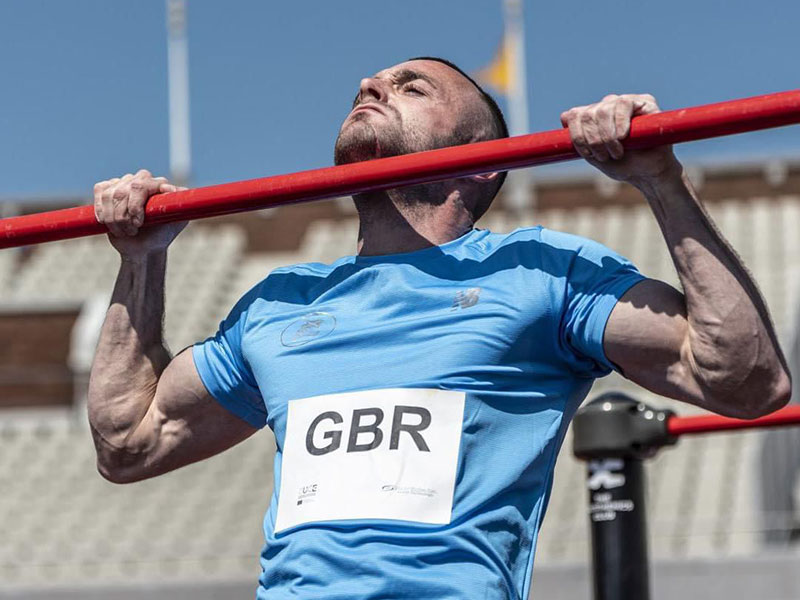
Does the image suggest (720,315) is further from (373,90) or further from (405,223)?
(373,90)

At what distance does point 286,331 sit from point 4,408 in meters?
10.5

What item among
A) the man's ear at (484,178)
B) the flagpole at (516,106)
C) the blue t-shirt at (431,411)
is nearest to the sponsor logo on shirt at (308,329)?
the blue t-shirt at (431,411)

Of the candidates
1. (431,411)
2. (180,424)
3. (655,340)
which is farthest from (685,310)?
(180,424)

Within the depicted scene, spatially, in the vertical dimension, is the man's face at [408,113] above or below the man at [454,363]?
above

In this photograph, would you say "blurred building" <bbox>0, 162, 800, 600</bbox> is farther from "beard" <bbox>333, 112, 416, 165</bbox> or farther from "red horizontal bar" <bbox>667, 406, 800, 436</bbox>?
"beard" <bbox>333, 112, 416, 165</bbox>

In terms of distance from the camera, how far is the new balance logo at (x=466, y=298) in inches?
67.2

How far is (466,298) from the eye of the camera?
1718mm

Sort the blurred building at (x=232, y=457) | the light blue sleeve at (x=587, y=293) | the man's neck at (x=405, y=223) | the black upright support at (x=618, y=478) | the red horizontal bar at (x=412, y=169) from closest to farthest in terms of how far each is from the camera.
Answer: the red horizontal bar at (x=412, y=169)
the light blue sleeve at (x=587, y=293)
the man's neck at (x=405, y=223)
the black upright support at (x=618, y=478)
the blurred building at (x=232, y=457)

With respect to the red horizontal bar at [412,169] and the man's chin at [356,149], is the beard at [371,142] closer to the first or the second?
the man's chin at [356,149]

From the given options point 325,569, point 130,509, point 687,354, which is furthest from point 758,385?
point 130,509

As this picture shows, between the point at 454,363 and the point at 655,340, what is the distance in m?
0.25

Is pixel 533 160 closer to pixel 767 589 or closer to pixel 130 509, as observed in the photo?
pixel 767 589

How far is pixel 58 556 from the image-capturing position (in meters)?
7.79

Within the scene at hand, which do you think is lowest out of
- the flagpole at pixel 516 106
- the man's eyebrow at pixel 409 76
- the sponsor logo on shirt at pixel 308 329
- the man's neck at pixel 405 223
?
the sponsor logo on shirt at pixel 308 329
